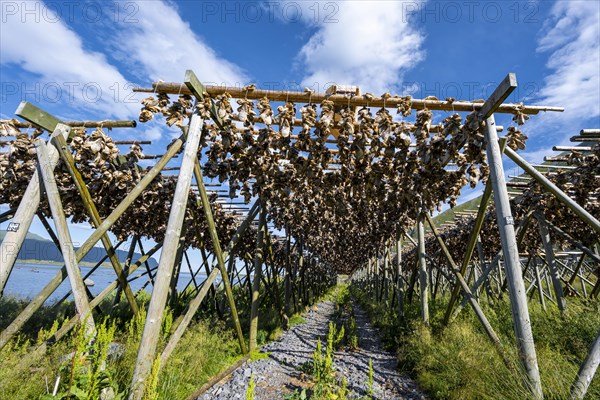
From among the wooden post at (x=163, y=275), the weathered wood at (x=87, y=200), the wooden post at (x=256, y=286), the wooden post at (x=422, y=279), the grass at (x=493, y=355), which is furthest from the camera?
the wooden post at (x=422, y=279)

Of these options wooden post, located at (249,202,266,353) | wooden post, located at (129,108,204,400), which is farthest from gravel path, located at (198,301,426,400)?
wooden post, located at (129,108,204,400)

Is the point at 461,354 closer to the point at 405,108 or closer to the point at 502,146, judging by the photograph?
the point at 502,146

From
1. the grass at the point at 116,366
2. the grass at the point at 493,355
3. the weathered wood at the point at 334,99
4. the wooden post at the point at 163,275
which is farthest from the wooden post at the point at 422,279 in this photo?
the wooden post at the point at 163,275

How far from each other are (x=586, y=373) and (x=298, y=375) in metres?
4.09

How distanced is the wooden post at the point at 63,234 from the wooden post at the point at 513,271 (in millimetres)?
5508

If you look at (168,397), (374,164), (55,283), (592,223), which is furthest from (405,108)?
(55,283)

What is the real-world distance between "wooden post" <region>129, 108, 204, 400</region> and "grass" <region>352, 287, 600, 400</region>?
13.3 ft

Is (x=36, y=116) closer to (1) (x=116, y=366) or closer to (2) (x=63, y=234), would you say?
(2) (x=63, y=234)

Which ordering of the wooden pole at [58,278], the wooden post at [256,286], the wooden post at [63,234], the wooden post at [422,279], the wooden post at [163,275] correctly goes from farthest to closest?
the wooden post at [422,279], the wooden post at [256,286], the wooden post at [63,234], the wooden pole at [58,278], the wooden post at [163,275]

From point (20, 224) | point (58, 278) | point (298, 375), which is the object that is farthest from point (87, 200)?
point (298, 375)

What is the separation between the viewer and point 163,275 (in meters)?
3.73

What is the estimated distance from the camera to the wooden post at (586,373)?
A: 3102mm

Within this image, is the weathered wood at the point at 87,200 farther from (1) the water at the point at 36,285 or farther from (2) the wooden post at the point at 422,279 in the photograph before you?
(2) the wooden post at the point at 422,279

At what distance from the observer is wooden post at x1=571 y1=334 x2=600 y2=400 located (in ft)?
10.2
